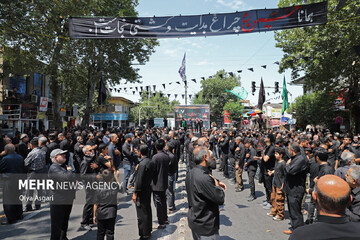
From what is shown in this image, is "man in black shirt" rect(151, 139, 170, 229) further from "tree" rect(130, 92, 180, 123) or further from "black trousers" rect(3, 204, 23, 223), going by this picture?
"tree" rect(130, 92, 180, 123)

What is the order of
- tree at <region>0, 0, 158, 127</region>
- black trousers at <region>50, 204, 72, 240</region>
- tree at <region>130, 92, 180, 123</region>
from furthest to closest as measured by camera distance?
tree at <region>130, 92, 180, 123</region>, tree at <region>0, 0, 158, 127</region>, black trousers at <region>50, 204, 72, 240</region>

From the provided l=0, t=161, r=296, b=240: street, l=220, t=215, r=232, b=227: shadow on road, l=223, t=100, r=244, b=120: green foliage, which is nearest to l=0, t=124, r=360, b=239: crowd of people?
l=0, t=161, r=296, b=240: street

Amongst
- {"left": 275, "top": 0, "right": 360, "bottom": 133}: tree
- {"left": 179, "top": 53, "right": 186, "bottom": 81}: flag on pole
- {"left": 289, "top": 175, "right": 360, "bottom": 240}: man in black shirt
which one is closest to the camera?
{"left": 289, "top": 175, "right": 360, "bottom": 240}: man in black shirt

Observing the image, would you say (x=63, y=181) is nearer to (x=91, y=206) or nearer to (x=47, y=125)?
(x=91, y=206)

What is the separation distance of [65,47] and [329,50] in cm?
1726

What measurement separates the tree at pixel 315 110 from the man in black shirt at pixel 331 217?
21.7 metres

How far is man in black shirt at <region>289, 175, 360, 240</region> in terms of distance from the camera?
63.2 inches

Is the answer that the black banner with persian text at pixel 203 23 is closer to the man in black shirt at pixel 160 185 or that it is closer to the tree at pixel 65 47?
the tree at pixel 65 47

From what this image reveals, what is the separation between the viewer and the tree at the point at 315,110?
23.2 m

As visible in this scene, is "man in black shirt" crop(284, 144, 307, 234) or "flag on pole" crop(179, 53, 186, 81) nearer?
"man in black shirt" crop(284, 144, 307, 234)

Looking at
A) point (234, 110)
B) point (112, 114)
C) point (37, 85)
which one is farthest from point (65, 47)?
point (112, 114)

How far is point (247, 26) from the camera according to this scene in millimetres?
7941

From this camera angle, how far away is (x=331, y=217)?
1702mm

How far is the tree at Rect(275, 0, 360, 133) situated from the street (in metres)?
11.2
